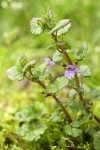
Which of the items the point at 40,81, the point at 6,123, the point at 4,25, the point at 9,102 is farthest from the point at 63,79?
the point at 4,25

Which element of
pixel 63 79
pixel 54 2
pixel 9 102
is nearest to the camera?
pixel 63 79

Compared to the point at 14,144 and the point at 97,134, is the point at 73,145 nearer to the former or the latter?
the point at 97,134

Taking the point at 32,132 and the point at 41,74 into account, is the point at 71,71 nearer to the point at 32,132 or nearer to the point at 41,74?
the point at 41,74

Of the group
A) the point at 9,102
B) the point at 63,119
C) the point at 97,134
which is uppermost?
the point at 9,102

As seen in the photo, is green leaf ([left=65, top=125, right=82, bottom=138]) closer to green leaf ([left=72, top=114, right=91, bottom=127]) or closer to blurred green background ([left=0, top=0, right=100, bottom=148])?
green leaf ([left=72, top=114, right=91, bottom=127])

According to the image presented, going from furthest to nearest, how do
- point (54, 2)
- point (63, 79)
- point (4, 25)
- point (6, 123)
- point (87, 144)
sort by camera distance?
1. point (4, 25)
2. point (54, 2)
3. point (6, 123)
4. point (87, 144)
5. point (63, 79)

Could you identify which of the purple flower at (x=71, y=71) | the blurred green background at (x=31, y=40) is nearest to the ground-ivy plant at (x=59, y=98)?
the purple flower at (x=71, y=71)

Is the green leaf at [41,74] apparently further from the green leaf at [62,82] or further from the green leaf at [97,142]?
the green leaf at [97,142]
